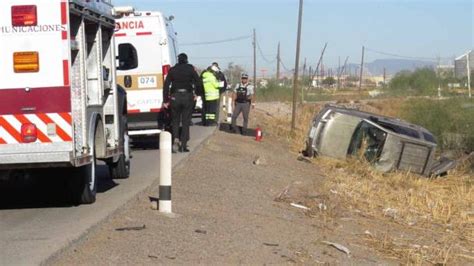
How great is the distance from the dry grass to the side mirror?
16.0ft

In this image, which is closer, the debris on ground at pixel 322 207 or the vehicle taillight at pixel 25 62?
the vehicle taillight at pixel 25 62

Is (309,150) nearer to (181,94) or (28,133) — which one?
(181,94)

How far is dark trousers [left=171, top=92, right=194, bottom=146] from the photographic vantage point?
1519 cm

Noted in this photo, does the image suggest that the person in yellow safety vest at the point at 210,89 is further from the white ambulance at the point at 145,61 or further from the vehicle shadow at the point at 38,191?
the vehicle shadow at the point at 38,191

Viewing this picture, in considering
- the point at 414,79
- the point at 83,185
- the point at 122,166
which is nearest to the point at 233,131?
the point at 122,166

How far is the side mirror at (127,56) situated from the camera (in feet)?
55.2

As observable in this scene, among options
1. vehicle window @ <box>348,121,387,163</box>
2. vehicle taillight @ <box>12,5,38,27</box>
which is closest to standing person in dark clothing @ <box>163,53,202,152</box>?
vehicle window @ <box>348,121,387,163</box>

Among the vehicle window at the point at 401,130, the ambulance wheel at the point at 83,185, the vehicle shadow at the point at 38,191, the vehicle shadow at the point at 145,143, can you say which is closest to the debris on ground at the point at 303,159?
the vehicle window at the point at 401,130

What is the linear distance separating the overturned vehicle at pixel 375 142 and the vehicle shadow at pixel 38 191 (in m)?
8.32

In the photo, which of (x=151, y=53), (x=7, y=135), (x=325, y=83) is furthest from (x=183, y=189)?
(x=325, y=83)

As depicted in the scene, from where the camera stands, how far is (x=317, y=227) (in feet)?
33.9

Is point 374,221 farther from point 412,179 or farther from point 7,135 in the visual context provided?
point 412,179

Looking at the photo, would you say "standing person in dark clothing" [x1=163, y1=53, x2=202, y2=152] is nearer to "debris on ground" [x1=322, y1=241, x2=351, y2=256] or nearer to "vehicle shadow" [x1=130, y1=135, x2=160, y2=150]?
"vehicle shadow" [x1=130, y1=135, x2=160, y2=150]

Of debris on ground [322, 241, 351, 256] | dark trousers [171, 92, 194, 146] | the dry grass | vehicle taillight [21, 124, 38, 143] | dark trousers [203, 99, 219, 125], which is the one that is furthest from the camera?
dark trousers [203, 99, 219, 125]
